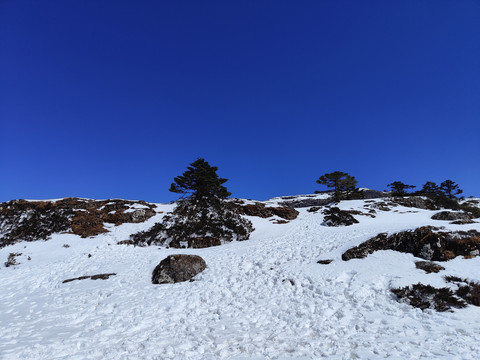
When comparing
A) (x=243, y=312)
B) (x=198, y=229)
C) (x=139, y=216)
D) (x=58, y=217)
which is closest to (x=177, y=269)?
(x=243, y=312)

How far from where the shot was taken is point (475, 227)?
14102 millimetres

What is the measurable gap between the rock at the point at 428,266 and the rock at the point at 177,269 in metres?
11.5

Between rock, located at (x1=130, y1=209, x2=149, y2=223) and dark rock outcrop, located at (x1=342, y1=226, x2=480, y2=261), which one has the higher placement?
rock, located at (x1=130, y1=209, x2=149, y2=223)

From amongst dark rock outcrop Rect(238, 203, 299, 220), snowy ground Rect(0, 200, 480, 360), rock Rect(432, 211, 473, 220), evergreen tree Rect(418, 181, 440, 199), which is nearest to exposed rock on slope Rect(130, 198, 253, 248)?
snowy ground Rect(0, 200, 480, 360)

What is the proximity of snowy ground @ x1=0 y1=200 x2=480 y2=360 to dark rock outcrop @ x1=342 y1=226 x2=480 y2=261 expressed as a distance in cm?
60

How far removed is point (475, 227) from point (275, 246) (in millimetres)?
12278

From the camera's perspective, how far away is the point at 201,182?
29562 millimetres

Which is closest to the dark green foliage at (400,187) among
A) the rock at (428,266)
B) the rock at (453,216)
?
the rock at (453,216)

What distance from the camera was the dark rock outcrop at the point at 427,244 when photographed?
1201cm

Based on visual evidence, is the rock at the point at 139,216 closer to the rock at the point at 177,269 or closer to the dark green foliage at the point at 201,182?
the dark green foliage at the point at 201,182

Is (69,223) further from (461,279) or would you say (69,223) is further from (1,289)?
(461,279)

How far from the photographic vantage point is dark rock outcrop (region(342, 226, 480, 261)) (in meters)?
12.0

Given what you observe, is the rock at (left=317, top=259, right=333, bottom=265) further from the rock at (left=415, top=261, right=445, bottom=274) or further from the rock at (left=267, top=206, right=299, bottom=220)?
the rock at (left=267, top=206, right=299, bottom=220)

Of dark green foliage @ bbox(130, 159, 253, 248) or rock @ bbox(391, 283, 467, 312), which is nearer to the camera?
rock @ bbox(391, 283, 467, 312)
